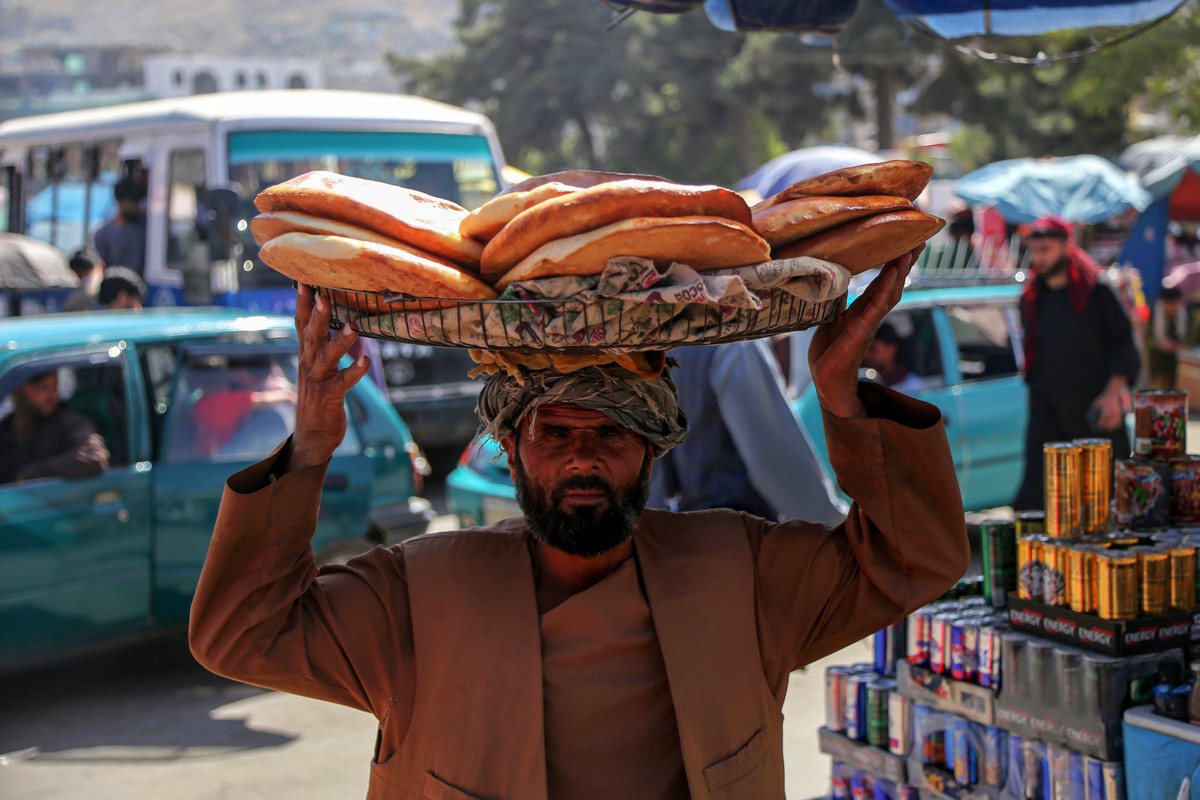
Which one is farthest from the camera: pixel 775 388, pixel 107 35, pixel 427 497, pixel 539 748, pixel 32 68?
pixel 107 35

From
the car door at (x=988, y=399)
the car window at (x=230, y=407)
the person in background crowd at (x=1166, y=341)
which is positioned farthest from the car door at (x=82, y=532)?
the person in background crowd at (x=1166, y=341)

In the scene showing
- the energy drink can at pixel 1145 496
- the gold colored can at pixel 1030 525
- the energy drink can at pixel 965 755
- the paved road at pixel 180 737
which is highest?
the energy drink can at pixel 1145 496

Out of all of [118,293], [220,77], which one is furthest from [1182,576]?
[220,77]

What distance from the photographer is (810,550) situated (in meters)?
2.34

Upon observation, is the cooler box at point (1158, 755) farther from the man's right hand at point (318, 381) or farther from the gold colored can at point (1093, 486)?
the man's right hand at point (318, 381)

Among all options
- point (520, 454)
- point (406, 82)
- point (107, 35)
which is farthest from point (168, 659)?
point (107, 35)

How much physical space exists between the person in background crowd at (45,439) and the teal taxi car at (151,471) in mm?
52

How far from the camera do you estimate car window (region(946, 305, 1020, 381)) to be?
25.7ft

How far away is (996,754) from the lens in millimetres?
3182

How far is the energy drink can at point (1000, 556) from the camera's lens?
3.30 metres

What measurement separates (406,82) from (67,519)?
37.1 m

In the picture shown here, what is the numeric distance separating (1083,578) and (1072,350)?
→ 388cm

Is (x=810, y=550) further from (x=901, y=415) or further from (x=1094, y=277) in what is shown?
(x=1094, y=277)

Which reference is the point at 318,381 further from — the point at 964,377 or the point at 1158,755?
the point at 964,377
